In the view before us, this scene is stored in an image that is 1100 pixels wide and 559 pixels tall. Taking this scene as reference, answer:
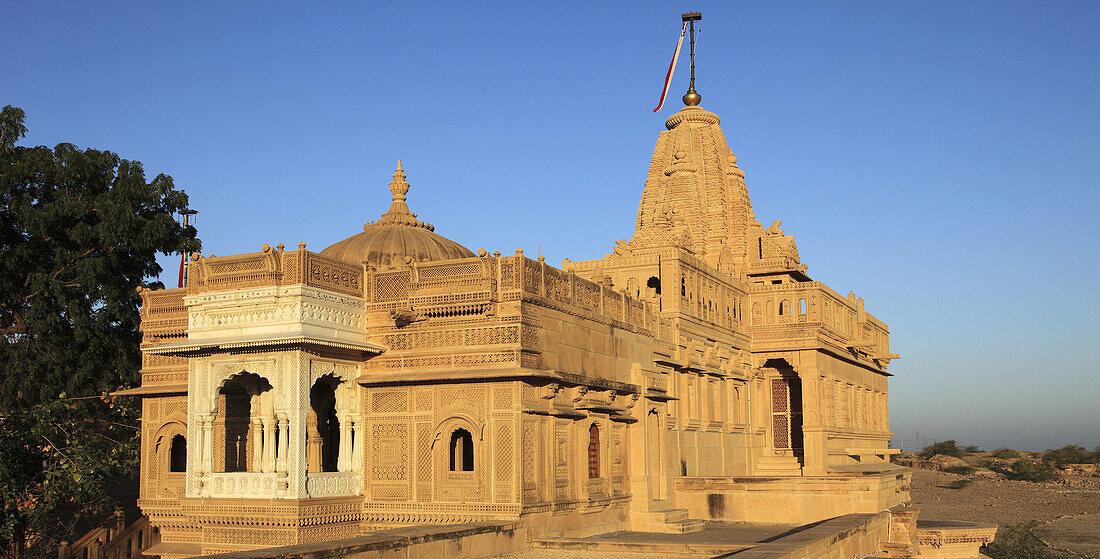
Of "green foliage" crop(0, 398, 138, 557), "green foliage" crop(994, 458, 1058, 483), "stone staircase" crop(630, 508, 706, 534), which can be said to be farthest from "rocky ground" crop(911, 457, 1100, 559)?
"green foliage" crop(0, 398, 138, 557)

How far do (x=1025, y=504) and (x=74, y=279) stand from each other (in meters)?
55.1

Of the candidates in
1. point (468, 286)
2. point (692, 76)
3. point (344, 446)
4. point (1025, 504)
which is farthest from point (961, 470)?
point (344, 446)

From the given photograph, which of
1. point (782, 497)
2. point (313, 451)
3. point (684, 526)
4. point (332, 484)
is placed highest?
point (313, 451)

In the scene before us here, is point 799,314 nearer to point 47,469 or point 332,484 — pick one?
point 332,484

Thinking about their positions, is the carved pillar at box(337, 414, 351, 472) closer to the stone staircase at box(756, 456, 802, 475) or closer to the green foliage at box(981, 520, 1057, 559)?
the stone staircase at box(756, 456, 802, 475)

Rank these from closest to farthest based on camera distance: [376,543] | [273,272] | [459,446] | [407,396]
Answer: [376,543] < [273,272] < [407,396] < [459,446]

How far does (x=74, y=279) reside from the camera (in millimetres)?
26141

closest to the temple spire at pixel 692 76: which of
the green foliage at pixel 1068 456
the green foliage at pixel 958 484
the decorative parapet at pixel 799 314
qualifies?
the decorative parapet at pixel 799 314

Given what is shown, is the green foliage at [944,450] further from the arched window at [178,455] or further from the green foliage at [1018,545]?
the arched window at [178,455]

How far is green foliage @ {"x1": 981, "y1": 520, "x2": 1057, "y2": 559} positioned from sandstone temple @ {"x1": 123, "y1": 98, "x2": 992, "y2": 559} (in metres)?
21.0

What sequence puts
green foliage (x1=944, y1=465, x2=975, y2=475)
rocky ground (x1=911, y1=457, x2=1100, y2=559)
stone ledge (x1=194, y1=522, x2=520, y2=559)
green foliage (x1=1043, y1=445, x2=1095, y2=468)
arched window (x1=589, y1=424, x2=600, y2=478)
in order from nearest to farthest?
1. stone ledge (x1=194, y1=522, x2=520, y2=559)
2. arched window (x1=589, y1=424, x2=600, y2=478)
3. rocky ground (x1=911, y1=457, x2=1100, y2=559)
4. green foliage (x1=944, y1=465, x2=975, y2=475)
5. green foliage (x1=1043, y1=445, x2=1095, y2=468)

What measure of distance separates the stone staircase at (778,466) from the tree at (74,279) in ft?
58.0

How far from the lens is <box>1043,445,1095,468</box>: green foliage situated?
97750mm

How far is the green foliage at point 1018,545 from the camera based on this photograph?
44.7 m
